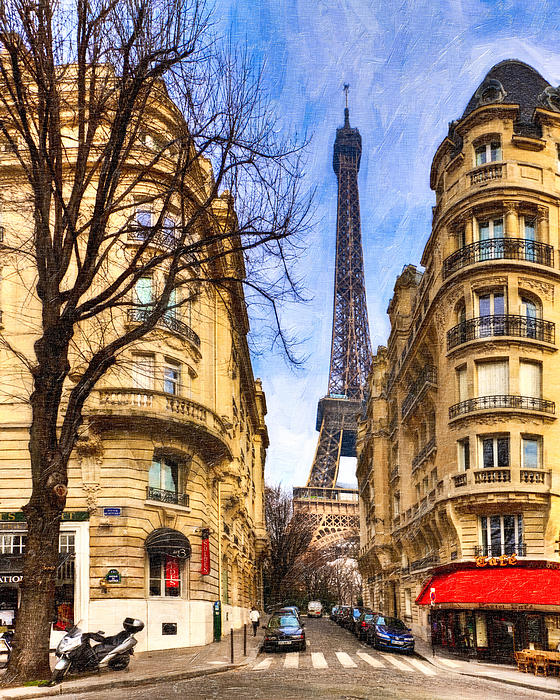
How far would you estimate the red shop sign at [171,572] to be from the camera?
102 feet

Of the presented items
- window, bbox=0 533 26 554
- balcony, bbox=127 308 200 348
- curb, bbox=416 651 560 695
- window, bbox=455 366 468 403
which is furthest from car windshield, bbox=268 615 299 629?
balcony, bbox=127 308 200 348

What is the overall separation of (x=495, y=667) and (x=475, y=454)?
8.56 meters

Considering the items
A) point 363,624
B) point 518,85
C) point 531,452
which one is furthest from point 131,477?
point 518,85

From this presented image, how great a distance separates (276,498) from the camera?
4031 inches

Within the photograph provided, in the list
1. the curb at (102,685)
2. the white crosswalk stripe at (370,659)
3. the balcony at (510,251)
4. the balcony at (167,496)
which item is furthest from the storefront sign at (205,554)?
the balcony at (510,251)

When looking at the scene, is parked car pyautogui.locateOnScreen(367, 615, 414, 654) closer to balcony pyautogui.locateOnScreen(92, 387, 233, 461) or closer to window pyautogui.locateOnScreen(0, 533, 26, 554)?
balcony pyautogui.locateOnScreen(92, 387, 233, 461)

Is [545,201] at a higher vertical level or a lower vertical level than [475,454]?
higher

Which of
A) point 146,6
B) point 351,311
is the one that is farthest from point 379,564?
point 351,311

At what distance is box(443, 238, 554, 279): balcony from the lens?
34219mm

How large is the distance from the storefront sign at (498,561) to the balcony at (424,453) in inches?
290

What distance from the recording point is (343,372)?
134125mm

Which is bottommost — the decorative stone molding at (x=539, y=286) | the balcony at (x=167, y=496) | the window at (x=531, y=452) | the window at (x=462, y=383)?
the balcony at (x=167, y=496)

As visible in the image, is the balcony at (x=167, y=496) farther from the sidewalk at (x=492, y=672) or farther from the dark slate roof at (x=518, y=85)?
the dark slate roof at (x=518, y=85)

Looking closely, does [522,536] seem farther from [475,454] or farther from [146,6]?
[146,6]
